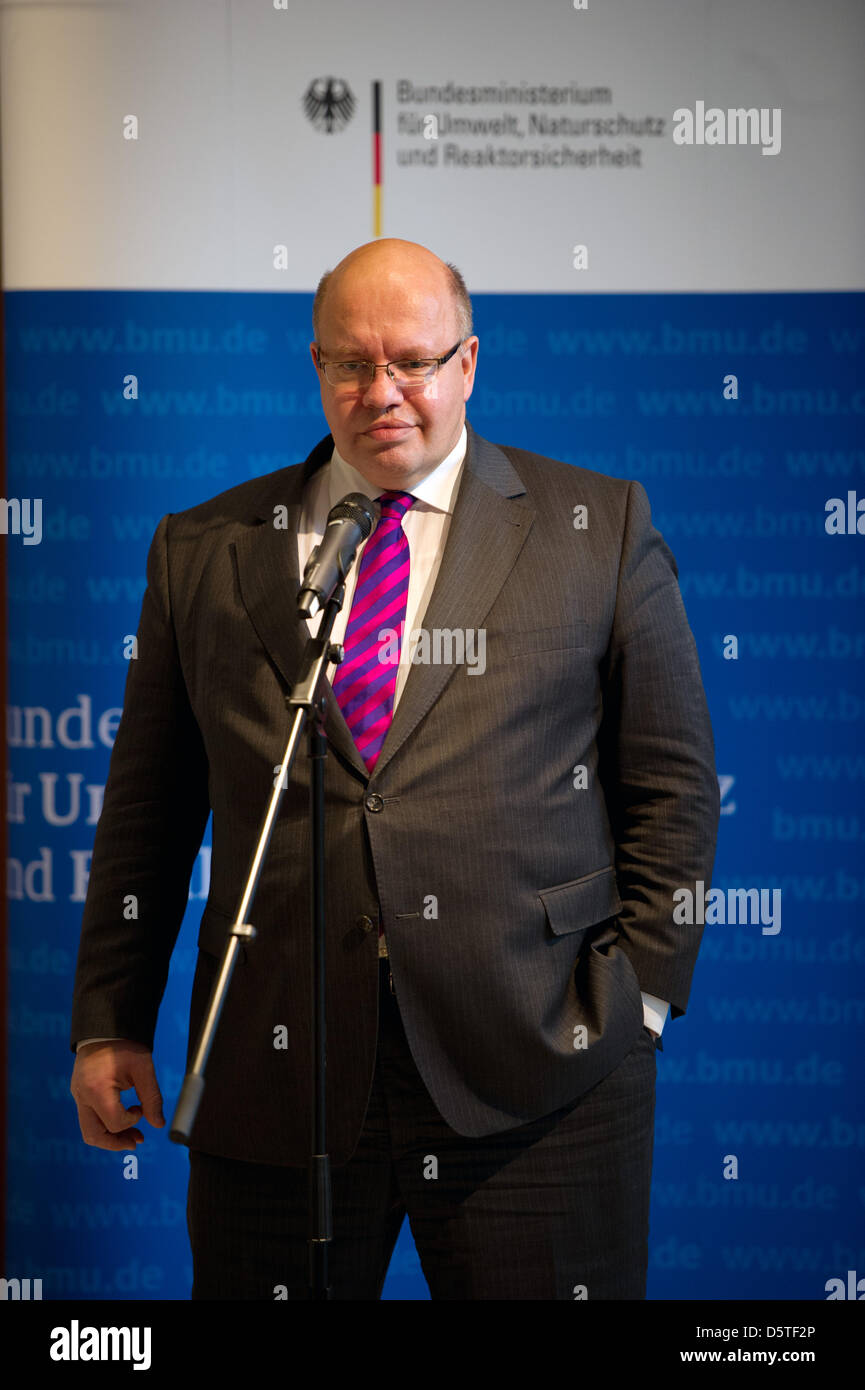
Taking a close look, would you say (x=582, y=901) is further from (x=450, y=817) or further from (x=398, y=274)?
(x=398, y=274)

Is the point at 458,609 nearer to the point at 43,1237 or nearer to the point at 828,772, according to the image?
the point at 828,772

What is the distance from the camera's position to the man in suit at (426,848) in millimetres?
1914

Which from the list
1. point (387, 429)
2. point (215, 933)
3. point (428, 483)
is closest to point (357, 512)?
point (387, 429)

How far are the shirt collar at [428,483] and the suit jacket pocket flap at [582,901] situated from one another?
0.57 m

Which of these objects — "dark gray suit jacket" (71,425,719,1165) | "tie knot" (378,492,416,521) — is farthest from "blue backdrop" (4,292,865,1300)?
"tie knot" (378,492,416,521)

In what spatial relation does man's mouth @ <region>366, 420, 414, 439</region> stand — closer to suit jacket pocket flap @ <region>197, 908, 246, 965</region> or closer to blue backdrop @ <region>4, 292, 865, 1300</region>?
suit jacket pocket flap @ <region>197, 908, 246, 965</region>

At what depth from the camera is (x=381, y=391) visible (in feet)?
6.37

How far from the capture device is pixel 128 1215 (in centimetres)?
302

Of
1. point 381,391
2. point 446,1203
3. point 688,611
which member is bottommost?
point 446,1203

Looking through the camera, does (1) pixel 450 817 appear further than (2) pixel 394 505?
No

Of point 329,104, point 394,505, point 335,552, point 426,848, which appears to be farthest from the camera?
point 329,104

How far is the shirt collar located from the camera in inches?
82.0

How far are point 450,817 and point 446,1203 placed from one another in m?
0.52
